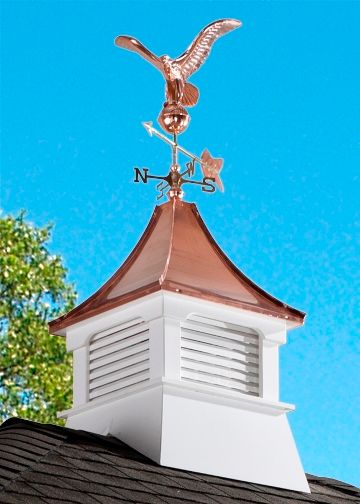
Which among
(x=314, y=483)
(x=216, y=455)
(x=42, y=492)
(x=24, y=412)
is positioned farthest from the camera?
(x=24, y=412)

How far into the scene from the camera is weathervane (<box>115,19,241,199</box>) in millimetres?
18828

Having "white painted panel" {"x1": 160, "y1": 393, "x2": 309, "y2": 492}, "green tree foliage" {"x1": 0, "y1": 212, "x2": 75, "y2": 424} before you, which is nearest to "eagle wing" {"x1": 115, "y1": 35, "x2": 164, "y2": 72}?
"white painted panel" {"x1": 160, "y1": 393, "x2": 309, "y2": 492}

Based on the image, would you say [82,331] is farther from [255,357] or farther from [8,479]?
[8,479]

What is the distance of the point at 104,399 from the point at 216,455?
53.3 inches

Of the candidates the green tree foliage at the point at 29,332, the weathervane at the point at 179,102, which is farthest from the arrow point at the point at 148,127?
the green tree foliage at the point at 29,332

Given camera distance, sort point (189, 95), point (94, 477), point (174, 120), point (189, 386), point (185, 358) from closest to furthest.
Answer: point (94, 477) < point (189, 386) < point (185, 358) < point (174, 120) < point (189, 95)

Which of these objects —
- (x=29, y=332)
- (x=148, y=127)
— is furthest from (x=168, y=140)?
(x=29, y=332)

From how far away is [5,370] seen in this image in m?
30.9

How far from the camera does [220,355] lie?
18.2 meters

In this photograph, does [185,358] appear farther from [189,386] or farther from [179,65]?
[179,65]

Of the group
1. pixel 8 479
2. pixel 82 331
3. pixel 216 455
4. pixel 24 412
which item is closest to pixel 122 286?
pixel 82 331

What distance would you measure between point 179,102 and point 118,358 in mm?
2862

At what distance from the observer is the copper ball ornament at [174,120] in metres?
19.2

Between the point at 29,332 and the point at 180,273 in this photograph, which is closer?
the point at 180,273
